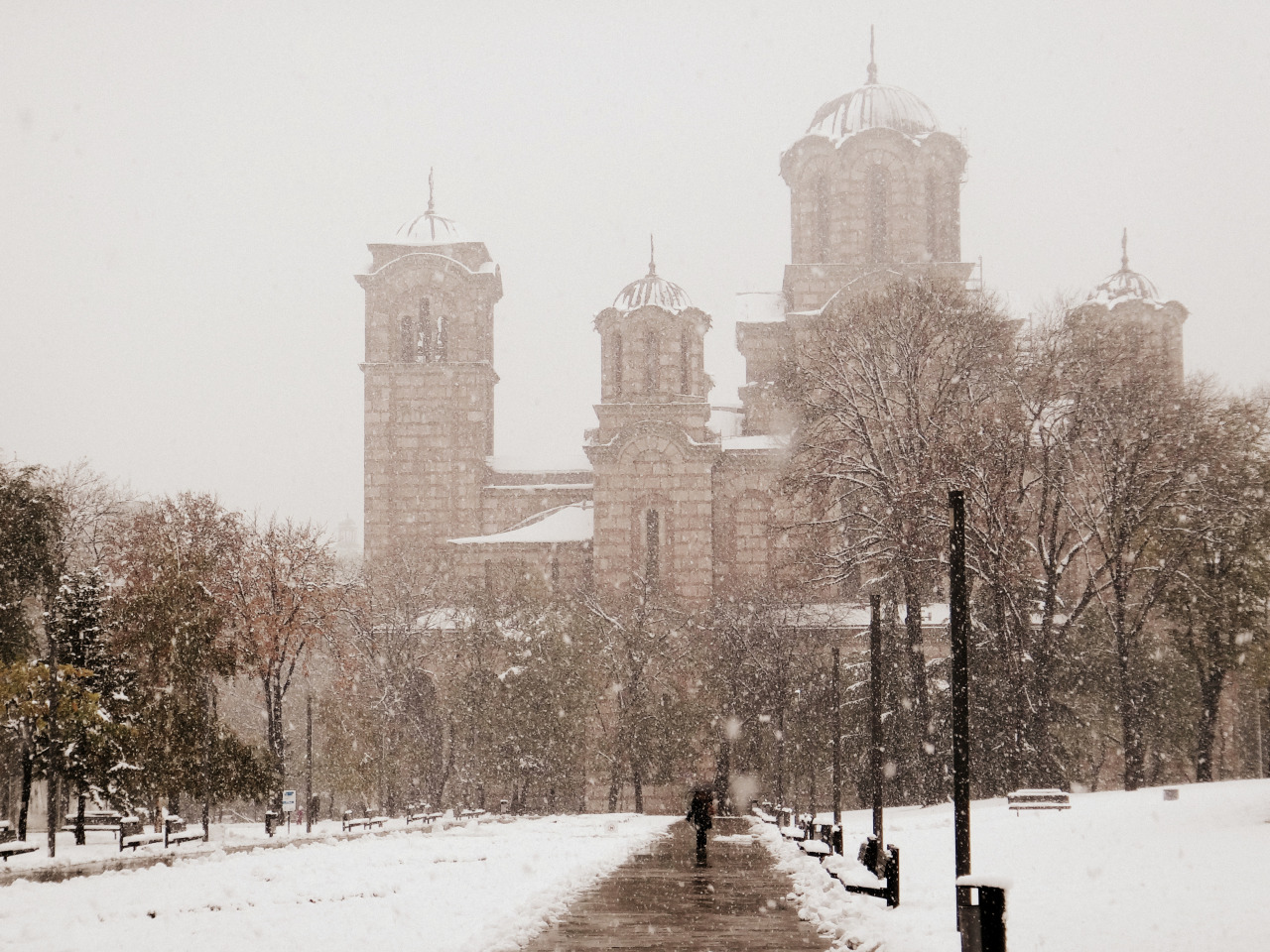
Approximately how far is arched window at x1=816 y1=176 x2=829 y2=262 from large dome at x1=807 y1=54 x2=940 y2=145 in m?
1.62

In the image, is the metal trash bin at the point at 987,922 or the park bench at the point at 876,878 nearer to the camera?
the metal trash bin at the point at 987,922

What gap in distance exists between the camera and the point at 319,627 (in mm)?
30578

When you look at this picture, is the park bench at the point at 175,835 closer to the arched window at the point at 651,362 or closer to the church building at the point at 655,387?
the church building at the point at 655,387

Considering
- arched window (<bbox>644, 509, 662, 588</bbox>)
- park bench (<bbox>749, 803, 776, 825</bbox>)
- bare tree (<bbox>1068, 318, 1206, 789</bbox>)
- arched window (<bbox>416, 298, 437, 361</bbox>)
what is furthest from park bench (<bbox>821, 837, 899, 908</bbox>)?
arched window (<bbox>416, 298, 437, 361</bbox>)

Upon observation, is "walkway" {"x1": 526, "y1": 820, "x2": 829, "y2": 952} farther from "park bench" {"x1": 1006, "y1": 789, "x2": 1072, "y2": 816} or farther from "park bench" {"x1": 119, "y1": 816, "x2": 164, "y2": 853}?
"park bench" {"x1": 119, "y1": 816, "x2": 164, "y2": 853}

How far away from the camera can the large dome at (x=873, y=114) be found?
4584cm

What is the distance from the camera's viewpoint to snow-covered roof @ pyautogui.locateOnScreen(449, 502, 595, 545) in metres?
46.6

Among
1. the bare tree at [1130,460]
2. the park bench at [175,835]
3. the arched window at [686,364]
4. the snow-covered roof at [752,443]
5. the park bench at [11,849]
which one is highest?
the arched window at [686,364]

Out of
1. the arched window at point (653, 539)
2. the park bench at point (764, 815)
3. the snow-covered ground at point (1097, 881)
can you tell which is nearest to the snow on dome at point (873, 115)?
the arched window at point (653, 539)

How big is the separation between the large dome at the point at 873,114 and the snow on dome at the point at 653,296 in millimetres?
7459

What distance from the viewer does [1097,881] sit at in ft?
38.7

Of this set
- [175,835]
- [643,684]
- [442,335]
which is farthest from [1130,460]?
[442,335]

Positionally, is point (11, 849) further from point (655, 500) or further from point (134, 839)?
point (655, 500)

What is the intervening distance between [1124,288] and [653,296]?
1764 centimetres
